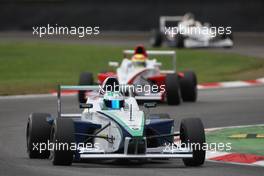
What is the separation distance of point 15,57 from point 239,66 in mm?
7345

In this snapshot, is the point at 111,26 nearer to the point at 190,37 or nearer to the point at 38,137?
the point at 190,37

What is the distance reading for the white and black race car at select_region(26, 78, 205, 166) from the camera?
12172mm

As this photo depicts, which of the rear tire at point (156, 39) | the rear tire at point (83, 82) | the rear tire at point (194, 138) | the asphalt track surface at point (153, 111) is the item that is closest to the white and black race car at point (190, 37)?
the rear tire at point (156, 39)

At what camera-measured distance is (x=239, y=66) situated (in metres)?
31.7

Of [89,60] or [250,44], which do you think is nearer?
[89,60]

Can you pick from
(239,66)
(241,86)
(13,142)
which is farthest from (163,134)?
(239,66)

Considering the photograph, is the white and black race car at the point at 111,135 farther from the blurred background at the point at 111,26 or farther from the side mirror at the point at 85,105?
the blurred background at the point at 111,26

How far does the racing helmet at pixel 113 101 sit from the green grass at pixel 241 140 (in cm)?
177

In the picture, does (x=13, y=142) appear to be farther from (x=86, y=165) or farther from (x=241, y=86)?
(x=241, y=86)

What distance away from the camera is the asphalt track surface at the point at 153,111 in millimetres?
11897

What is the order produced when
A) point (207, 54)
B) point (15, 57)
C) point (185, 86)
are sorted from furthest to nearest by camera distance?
point (207, 54) < point (15, 57) < point (185, 86)

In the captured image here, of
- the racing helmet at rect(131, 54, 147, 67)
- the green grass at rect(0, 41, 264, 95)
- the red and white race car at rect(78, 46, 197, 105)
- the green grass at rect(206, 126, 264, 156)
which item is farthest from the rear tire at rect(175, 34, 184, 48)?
the green grass at rect(206, 126, 264, 156)

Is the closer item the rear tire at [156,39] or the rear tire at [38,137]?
the rear tire at [38,137]

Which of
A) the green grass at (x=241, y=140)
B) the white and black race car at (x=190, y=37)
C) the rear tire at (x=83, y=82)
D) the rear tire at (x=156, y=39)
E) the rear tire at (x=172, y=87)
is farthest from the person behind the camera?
the rear tire at (x=156, y=39)
